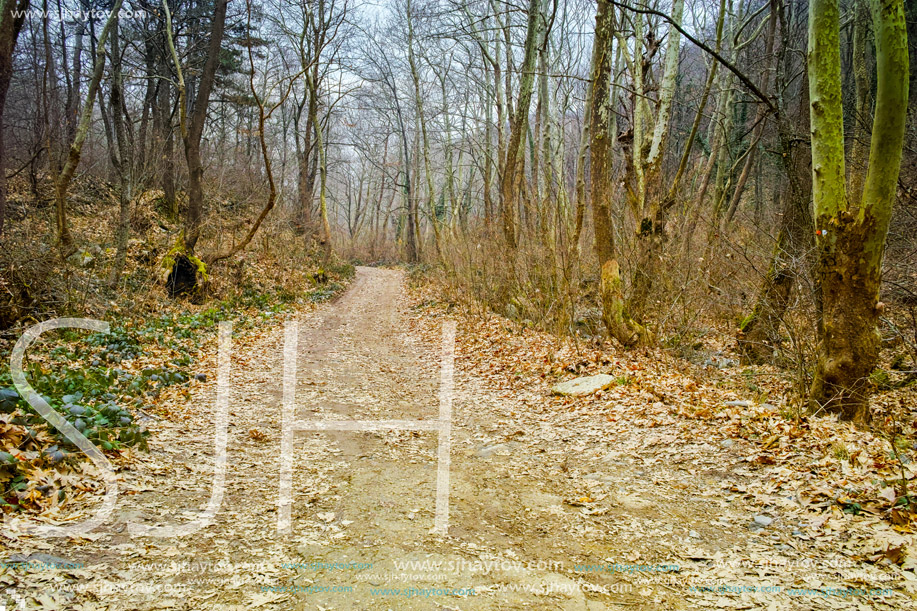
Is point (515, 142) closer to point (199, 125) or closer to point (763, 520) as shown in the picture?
point (199, 125)

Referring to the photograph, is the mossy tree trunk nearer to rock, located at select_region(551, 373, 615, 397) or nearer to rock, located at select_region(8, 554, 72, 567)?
rock, located at select_region(551, 373, 615, 397)

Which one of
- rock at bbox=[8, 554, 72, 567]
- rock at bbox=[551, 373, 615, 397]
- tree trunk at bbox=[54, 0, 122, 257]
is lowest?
rock at bbox=[8, 554, 72, 567]

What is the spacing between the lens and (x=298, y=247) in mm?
19422

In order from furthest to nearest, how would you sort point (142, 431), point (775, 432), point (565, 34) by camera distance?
1. point (565, 34)
2. point (142, 431)
3. point (775, 432)

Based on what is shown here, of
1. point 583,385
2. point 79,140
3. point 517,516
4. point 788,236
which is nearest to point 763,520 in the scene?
point 517,516

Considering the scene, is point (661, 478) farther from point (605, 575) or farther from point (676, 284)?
point (676, 284)

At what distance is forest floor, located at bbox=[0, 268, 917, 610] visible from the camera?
2.97 meters

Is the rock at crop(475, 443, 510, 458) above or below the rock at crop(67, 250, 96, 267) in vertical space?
below

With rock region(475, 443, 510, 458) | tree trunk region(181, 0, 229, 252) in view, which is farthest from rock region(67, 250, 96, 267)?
rock region(475, 443, 510, 458)

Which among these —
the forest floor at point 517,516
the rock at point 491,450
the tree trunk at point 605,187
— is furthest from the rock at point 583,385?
the rock at point 491,450

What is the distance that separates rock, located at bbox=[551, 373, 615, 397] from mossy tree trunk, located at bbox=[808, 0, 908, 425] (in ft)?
7.68

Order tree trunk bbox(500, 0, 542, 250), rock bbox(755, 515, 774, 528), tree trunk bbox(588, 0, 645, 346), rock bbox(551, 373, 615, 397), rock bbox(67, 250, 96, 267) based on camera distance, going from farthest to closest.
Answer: tree trunk bbox(500, 0, 542, 250) → rock bbox(67, 250, 96, 267) → tree trunk bbox(588, 0, 645, 346) → rock bbox(551, 373, 615, 397) → rock bbox(755, 515, 774, 528)

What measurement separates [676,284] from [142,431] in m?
7.20

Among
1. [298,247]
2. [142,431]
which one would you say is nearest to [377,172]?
[298,247]
